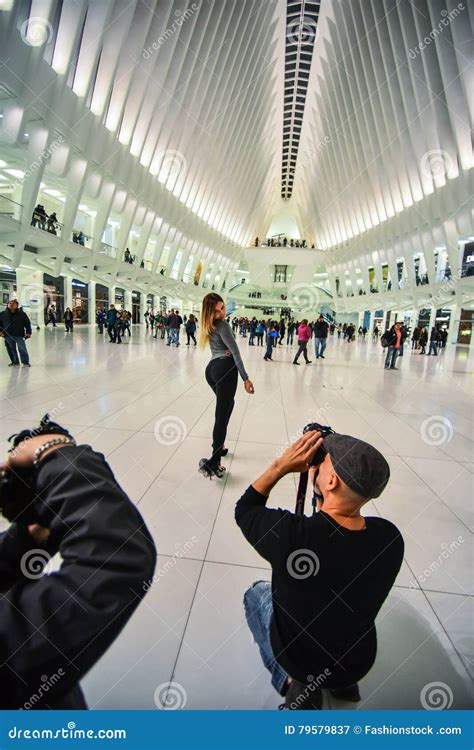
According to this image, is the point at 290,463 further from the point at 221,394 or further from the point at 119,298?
the point at 119,298

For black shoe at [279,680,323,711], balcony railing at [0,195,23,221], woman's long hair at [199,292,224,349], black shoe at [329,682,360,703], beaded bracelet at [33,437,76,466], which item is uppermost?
balcony railing at [0,195,23,221]

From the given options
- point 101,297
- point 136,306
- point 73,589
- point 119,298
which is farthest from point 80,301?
point 73,589

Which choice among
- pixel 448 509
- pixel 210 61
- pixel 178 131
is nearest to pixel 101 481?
pixel 448 509

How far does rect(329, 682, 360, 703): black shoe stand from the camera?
48.8 inches

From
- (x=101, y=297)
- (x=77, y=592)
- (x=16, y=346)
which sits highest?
(x=101, y=297)

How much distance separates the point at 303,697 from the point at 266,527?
64cm

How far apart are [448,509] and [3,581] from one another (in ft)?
9.85

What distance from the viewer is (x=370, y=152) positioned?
1207 inches

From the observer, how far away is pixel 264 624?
131 cm

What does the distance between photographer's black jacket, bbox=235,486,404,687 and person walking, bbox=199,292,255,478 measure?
6.44ft

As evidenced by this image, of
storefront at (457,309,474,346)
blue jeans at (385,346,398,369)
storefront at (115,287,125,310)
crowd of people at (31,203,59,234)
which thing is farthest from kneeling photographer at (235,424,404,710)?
storefront at (457,309,474,346)

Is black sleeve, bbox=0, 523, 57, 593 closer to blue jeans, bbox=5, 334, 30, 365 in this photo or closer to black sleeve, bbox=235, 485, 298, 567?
black sleeve, bbox=235, 485, 298, 567

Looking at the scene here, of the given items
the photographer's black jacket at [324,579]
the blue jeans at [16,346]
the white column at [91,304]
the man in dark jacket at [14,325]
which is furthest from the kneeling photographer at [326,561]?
the white column at [91,304]
